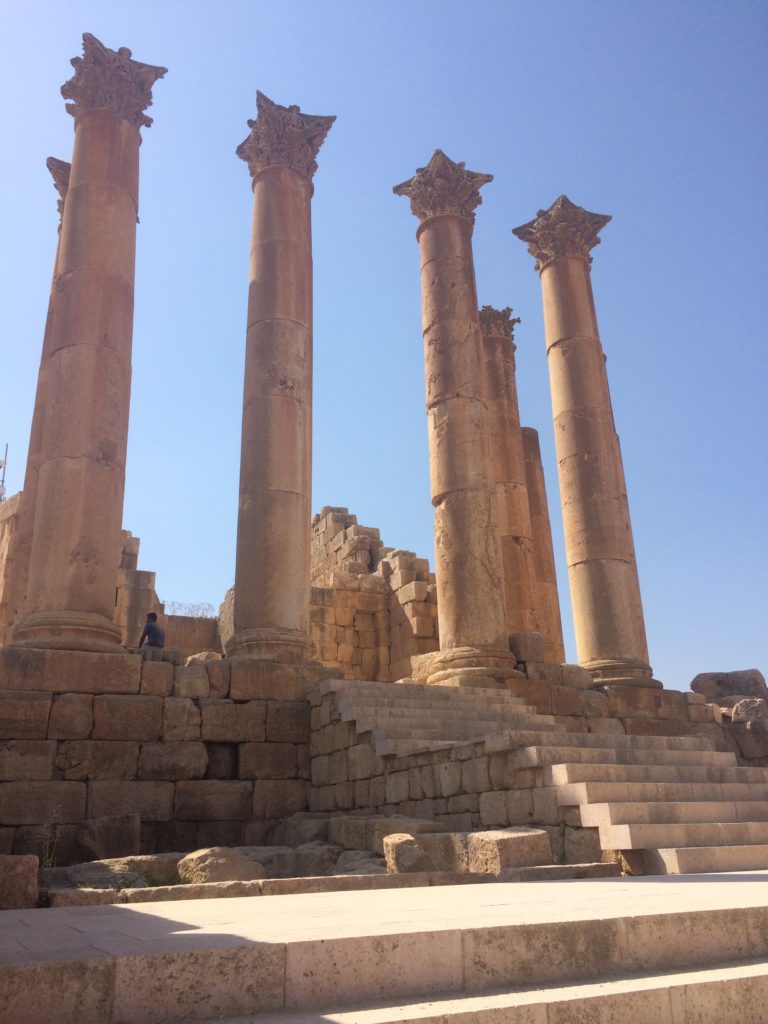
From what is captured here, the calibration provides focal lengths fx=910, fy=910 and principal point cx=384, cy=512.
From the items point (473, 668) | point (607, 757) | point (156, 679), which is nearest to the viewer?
point (607, 757)

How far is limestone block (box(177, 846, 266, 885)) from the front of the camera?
881cm

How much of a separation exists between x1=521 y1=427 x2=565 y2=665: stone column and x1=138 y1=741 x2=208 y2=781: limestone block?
11.2m

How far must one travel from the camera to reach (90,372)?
578 inches

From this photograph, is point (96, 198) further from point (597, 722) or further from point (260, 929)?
point (260, 929)

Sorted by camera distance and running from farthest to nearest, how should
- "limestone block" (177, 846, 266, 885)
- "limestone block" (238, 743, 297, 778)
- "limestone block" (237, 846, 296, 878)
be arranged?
"limestone block" (238, 743, 297, 778) → "limestone block" (237, 846, 296, 878) → "limestone block" (177, 846, 266, 885)

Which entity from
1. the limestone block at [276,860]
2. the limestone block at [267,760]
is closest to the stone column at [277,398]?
the limestone block at [267,760]

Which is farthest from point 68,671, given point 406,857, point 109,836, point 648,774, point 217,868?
point 648,774

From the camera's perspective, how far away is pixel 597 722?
55.5 ft

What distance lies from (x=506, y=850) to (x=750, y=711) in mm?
15257

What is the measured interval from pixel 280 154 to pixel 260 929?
1691cm

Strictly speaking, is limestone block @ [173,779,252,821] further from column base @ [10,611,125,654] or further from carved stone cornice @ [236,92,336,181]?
carved stone cornice @ [236,92,336,181]

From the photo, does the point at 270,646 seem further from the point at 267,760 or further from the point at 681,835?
the point at 681,835

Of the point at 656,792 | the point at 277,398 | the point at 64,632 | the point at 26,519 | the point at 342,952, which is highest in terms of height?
the point at 277,398

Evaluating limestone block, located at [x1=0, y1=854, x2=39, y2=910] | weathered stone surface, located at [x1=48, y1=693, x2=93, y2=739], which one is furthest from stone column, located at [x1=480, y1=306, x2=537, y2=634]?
limestone block, located at [x1=0, y1=854, x2=39, y2=910]
